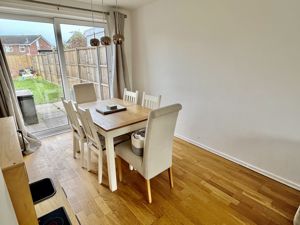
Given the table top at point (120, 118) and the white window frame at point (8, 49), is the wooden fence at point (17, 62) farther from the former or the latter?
the table top at point (120, 118)

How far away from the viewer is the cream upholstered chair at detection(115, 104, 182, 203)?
5.05 ft

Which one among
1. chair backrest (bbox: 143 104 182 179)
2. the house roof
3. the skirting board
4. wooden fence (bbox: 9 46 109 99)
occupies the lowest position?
the skirting board

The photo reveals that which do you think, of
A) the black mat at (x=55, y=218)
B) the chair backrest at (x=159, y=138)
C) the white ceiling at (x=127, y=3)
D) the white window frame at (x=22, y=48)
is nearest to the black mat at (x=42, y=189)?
the black mat at (x=55, y=218)

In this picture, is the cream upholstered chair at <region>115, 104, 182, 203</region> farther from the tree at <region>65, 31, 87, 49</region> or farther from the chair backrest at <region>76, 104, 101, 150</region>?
the tree at <region>65, 31, 87, 49</region>

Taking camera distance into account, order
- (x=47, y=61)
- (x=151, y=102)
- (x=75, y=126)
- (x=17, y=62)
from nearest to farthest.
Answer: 1. (x=75, y=126)
2. (x=151, y=102)
3. (x=17, y=62)
4. (x=47, y=61)

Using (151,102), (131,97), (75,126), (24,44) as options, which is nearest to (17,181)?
(75,126)

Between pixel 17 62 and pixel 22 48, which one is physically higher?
pixel 22 48

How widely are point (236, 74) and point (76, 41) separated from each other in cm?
296

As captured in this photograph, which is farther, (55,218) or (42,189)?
(42,189)

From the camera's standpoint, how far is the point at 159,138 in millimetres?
1677

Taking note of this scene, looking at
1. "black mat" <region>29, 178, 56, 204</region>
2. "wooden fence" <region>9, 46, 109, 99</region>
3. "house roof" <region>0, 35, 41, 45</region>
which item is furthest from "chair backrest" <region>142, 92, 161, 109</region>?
"house roof" <region>0, 35, 41, 45</region>

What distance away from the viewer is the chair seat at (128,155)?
1.79 meters

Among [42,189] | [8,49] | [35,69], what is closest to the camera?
[42,189]

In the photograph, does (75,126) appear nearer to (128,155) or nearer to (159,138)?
(128,155)
